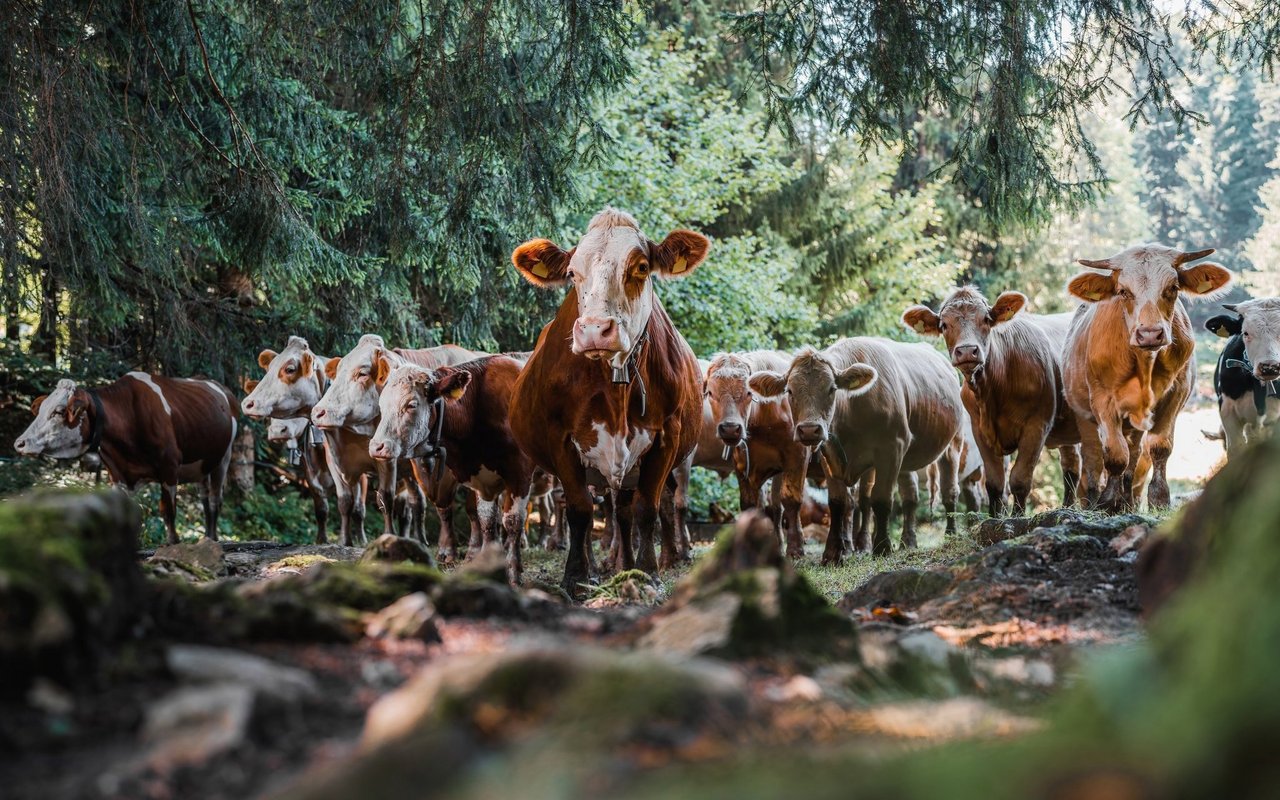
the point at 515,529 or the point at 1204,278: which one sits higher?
the point at 1204,278

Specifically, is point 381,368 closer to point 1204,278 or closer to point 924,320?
point 924,320

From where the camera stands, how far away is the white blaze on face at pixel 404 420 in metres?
9.59

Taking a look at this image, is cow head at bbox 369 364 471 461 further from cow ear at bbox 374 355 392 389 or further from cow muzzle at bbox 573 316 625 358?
cow muzzle at bbox 573 316 625 358

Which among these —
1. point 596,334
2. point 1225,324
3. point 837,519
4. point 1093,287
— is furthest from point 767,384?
point 1225,324

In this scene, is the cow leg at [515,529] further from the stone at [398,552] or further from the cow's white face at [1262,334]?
the cow's white face at [1262,334]

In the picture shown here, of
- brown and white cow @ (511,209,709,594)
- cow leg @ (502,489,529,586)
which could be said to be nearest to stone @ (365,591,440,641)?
brown and white cow @ (511,209,709,594)

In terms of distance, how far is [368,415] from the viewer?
11.5 meters

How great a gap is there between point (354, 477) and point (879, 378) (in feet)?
20.3

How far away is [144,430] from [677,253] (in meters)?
7.68

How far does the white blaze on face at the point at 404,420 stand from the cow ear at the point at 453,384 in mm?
187

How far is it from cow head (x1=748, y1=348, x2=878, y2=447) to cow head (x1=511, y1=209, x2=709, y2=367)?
224cm

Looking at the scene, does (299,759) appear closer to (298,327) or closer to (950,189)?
(298,327)

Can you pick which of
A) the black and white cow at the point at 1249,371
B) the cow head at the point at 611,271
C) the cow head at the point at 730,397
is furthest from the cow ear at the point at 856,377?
the black and white cow at the point at 1249,371

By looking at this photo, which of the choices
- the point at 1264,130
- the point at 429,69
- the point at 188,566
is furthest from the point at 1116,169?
the point at 188,566
